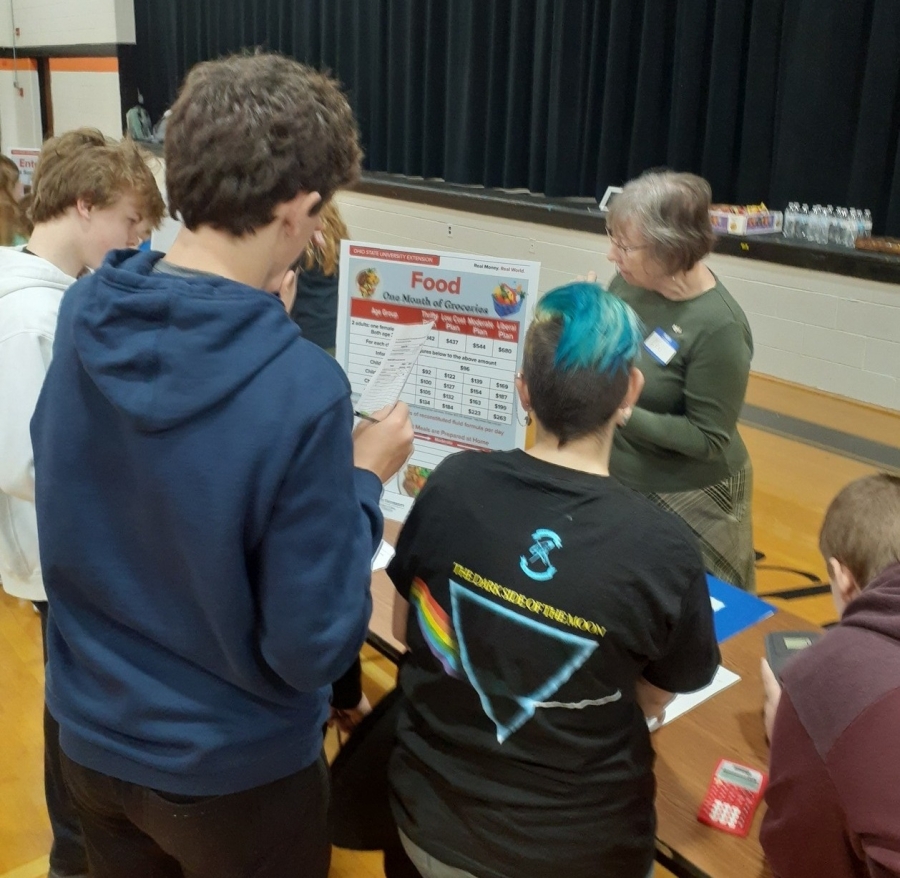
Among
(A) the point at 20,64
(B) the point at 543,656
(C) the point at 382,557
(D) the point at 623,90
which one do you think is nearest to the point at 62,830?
(C) the point at 382,557

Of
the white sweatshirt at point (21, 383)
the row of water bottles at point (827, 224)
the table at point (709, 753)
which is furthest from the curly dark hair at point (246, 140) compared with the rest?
the row of water bottles at point (827, 224)

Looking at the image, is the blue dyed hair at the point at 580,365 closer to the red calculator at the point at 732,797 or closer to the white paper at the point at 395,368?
the white paper at the point at 395,368

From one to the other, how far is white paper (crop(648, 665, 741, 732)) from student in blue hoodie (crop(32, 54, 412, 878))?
60 centimetres

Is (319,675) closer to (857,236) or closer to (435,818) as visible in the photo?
(435,818)

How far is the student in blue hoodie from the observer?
831 mm

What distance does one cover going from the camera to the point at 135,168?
165 cm

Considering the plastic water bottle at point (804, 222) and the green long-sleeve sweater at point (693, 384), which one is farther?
the plastic water bottle at point (804, 222)

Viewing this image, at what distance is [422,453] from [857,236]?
223 cm

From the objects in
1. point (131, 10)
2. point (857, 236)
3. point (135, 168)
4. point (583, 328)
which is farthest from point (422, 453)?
point (131, 10)

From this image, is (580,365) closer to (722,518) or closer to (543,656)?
(543,656)

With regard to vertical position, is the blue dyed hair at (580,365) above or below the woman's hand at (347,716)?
above

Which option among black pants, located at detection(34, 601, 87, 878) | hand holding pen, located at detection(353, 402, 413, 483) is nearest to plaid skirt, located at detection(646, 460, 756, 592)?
hand holding pen, located at detection(353, 402, 413, 483)

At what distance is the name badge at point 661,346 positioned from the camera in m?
1.99

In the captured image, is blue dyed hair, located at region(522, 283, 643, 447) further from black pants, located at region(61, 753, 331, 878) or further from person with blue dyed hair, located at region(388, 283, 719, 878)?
black pants, located at region(61, 753, 331, 878)
